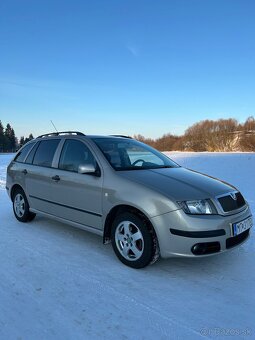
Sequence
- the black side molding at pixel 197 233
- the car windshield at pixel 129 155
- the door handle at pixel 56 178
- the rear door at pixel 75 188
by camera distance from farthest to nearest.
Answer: the door handle at pixel 56 178 < the car windshield at pixel 129 155 < the rear door at pixel 75 188 < the black side molding at pixel 197 233

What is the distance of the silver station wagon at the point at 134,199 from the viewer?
357 cm

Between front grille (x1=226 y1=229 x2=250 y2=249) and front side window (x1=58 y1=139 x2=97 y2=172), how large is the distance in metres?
2.02

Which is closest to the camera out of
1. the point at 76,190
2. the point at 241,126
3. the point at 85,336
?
the point at 85,336

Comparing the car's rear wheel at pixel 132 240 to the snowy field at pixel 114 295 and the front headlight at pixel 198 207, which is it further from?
the front headlight at pixel 198 207

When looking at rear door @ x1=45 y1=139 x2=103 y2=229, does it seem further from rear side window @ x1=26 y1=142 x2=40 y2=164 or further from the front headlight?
the front headlight

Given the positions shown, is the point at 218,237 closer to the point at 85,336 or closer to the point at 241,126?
the point at 85,336

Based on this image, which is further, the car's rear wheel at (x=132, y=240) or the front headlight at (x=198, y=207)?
the car's rear wheel at (x=132, y=240)

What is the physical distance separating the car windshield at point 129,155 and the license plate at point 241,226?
141 centimetres

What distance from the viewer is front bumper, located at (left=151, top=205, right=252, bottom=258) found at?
3.51 m

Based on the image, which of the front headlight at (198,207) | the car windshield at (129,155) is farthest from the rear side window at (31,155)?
the front headlight at (198,207)

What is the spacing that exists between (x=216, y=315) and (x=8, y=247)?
3088 mm

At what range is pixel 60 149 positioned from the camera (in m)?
5.23

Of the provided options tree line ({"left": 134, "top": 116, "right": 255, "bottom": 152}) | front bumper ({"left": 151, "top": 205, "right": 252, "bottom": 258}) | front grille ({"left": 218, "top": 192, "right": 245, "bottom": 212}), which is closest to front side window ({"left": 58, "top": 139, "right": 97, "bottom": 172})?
front bumper ({"left": 151, "top": 205, "right": 252, "bottom": 258})

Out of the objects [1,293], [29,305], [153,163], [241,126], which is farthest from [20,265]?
[241,126]
